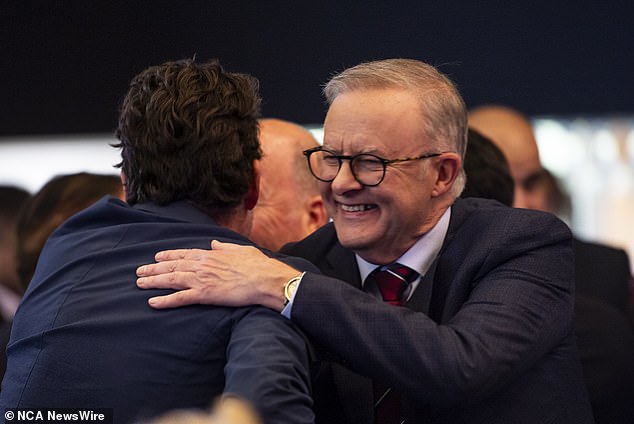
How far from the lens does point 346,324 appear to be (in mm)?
2193

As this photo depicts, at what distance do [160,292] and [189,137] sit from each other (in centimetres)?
34

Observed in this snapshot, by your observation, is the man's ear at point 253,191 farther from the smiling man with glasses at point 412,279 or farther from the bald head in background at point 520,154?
the bald head in background at point 520,154

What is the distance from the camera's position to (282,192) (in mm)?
3395

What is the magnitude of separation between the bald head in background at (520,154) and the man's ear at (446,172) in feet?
6.30

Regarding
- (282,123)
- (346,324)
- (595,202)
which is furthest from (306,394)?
(595,202)

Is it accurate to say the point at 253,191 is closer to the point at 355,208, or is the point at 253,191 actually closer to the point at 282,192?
the point at 355,208

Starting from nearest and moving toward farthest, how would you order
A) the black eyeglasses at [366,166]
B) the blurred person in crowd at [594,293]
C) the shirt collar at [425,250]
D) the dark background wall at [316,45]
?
1. the black eyeglasses at [366,166]
2. the shirt collar at [425,250]
3. the blurred person in crowd at [594,293]
4. the dark background wall at [316,45]

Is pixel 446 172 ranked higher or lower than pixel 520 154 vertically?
higher

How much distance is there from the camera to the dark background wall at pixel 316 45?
6805mm

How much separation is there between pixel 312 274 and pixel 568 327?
2.05ft

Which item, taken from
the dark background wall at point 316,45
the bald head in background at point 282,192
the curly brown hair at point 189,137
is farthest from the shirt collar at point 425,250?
the dark background wall at point 316,45

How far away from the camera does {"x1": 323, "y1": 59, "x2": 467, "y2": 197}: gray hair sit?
8.45 feet

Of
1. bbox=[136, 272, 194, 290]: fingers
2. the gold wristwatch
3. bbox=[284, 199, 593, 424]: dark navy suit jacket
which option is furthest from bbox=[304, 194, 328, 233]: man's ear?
bbox=[136, 272, 194, 290]: fingers

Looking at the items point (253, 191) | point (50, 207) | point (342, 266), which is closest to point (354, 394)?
point (342, 266)
